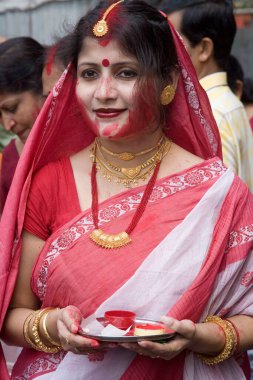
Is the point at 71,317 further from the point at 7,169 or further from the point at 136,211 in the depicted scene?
the point at 7,169

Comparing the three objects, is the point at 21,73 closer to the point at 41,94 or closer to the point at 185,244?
the point at 41,94

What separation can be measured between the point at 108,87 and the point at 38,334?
0.86 m

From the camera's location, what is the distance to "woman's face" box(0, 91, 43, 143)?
476cm

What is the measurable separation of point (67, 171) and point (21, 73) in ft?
5.63

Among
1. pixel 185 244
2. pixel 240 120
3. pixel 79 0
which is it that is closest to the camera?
pixel 185 244

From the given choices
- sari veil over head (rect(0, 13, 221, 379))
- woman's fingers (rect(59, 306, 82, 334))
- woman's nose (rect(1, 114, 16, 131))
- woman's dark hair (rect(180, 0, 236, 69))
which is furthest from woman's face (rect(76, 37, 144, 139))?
woman's nose (rect(1, 114, 16, 131))

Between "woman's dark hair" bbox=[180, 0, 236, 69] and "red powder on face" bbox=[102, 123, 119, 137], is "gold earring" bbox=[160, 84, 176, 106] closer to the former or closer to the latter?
"red powder on face" bbox=[102, 123, 119, 137]

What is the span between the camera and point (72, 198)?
314 cm

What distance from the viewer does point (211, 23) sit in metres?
4.64

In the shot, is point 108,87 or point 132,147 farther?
point 132,147

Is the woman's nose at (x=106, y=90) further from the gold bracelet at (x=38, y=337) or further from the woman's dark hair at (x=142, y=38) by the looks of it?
the gold bracelet at (x=38, y=337)

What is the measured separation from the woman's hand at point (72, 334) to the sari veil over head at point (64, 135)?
Answer: 27 cm

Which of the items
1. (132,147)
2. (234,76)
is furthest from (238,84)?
(132,147)

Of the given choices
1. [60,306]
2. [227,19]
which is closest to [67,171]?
[60,306]
